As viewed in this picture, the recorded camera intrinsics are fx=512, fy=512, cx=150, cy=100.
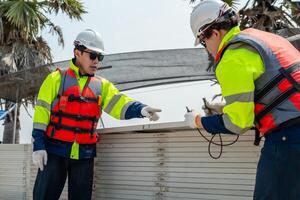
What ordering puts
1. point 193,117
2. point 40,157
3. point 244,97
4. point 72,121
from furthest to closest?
point 72,121
point 40,157
point 193,117
point 244,97

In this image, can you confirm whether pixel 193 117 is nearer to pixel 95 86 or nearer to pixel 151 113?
pixel 151 113

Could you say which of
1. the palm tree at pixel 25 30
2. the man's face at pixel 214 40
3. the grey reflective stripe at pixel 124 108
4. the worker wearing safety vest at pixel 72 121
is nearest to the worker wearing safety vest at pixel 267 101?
the man's face at pixel 214 40

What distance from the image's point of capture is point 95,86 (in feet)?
13.9

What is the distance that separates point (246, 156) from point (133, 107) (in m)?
1.16

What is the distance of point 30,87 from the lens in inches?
348

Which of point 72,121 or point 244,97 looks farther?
point 72,121

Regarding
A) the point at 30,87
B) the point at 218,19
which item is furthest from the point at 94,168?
the point at 30,87

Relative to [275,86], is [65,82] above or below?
above

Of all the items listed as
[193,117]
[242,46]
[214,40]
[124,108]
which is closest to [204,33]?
[214,40]

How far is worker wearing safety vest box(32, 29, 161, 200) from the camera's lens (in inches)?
159

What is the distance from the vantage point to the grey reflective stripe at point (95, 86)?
4207 mm

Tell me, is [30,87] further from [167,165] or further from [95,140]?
[167,165]

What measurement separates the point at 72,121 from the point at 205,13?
1.79 m

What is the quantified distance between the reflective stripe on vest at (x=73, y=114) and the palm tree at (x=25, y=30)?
26.6ft
